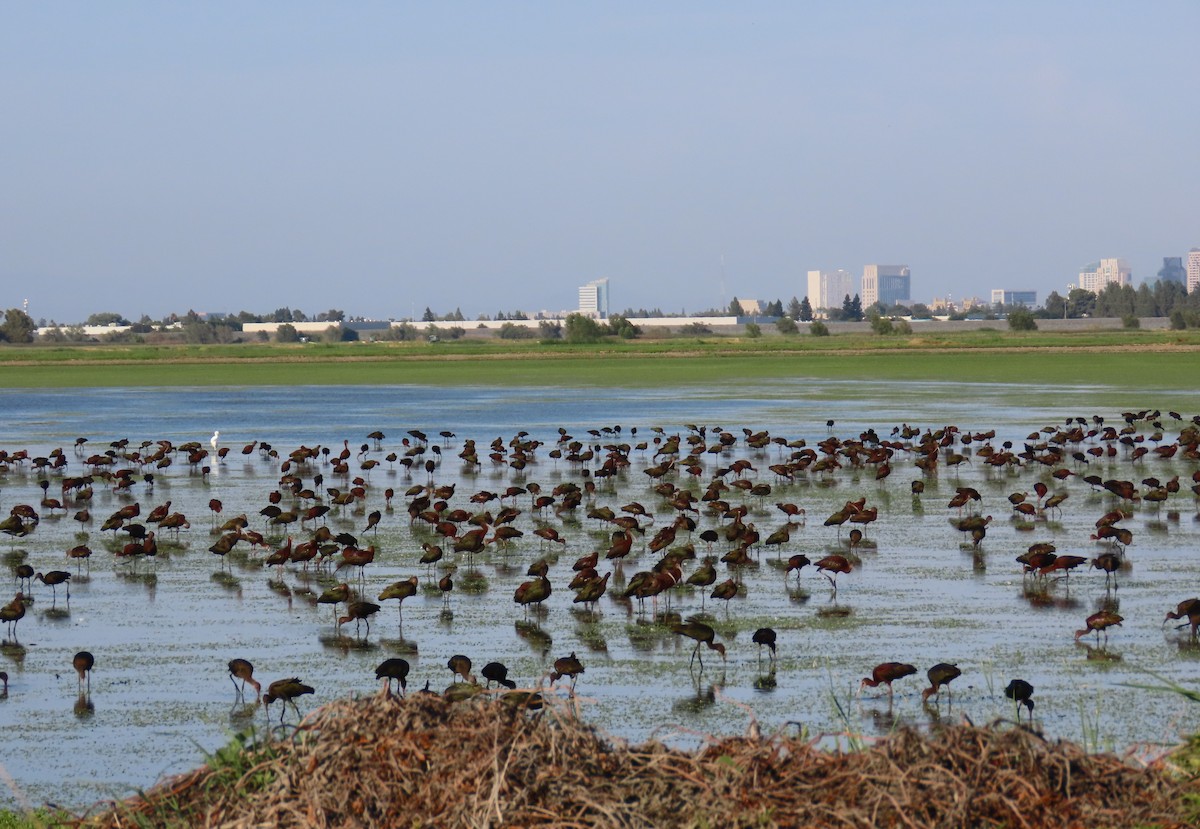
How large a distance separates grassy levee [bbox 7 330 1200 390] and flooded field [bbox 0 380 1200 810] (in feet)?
98.9

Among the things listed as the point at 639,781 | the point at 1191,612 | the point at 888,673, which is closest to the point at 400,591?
the point at 888,673

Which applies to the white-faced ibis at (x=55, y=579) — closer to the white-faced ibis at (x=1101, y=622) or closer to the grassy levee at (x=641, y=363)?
the white-faced ibis at (x=1101, y=622)

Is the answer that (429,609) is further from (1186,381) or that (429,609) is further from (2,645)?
(1186,381)

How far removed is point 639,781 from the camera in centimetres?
414

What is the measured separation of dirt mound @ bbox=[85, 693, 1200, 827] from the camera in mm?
3963

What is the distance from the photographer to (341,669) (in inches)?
445

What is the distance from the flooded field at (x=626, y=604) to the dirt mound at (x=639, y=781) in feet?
1.58

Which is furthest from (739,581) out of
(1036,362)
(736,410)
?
(1036,362)

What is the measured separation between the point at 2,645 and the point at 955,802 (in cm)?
1062

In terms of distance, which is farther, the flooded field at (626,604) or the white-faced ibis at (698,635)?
the white-faced ibis at (698,635)

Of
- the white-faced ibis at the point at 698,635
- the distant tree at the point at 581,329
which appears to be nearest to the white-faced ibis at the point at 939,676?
the white-faced ibis at the point at 698,635

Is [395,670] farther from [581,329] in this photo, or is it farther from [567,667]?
[581,329]

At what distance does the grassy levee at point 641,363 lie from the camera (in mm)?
61594

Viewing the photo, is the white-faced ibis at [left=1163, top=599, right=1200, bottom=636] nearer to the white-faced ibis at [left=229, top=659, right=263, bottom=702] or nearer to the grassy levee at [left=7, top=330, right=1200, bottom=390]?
the white-faced ibis at [left=229, top=659, right=263, bottom=702]
